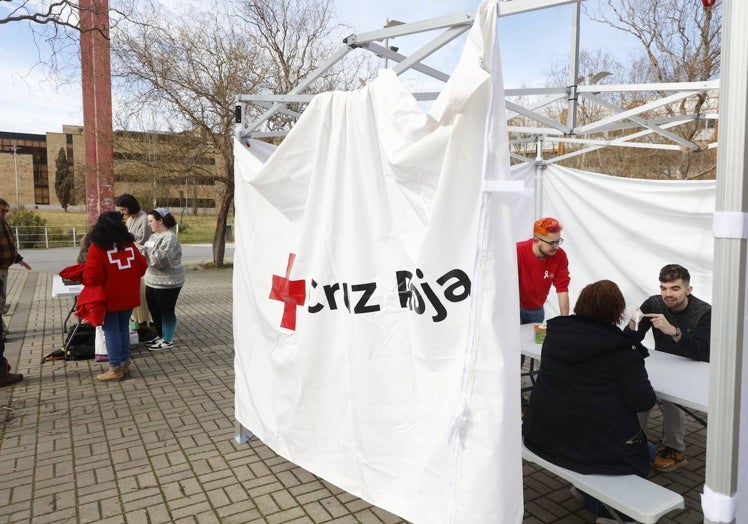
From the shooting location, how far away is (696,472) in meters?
3.42

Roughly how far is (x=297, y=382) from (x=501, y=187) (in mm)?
1653

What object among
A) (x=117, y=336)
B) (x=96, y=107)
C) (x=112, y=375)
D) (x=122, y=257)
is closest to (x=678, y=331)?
(x=122, y=257)

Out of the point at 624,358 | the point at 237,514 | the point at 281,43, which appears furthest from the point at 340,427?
the point at 281,43

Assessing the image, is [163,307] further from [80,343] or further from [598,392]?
[598,392]

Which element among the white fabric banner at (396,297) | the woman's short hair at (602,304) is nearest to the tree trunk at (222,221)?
the white fabric banner at (396,297)

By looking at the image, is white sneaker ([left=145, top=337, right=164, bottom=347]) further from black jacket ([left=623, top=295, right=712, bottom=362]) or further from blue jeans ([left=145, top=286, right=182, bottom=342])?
black jacket ([left=623, top=295, right=712, bottom=362])

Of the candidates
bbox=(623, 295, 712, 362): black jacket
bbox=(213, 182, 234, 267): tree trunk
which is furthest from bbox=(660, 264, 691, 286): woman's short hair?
bbox=(213, 182, 234, 267): tree trunk

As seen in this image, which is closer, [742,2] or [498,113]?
[742,2]

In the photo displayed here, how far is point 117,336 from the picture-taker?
201 inches

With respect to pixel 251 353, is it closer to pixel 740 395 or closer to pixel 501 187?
pixel 501 187

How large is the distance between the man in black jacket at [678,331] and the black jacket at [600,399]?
0.97 m

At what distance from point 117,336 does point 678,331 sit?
15.6ft

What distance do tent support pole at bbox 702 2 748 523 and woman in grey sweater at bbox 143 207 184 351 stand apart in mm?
5349

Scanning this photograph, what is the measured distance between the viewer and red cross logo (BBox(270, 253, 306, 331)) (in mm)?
2934
